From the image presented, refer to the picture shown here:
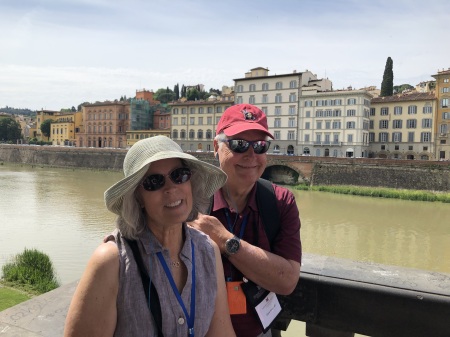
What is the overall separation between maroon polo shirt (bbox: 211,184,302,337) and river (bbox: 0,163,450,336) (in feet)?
25.3

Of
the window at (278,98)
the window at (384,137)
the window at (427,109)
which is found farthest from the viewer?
the window at (278,98)

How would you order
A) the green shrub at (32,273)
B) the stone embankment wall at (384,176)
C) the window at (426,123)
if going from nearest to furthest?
the green shrub at (32,273) < the stone embankment wall at (384,176) < the window at (426,123)

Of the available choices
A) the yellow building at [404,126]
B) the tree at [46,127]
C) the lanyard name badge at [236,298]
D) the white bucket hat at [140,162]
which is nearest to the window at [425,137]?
the yellow building at [404,126]

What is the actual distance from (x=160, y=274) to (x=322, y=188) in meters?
32.4

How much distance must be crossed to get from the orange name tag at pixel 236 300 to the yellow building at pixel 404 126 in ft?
153

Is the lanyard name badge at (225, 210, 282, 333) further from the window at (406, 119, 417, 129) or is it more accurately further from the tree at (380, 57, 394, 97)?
the tree at (380, 57, 394, 97)

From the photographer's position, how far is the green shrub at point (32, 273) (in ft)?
24.7

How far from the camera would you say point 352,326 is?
89.4 inches

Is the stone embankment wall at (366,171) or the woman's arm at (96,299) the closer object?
the woman's arm at (96,299)

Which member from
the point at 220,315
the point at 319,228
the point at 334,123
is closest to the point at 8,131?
the point at 334,123

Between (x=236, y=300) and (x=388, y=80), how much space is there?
56.7 m

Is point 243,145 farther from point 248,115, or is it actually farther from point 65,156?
point 65,156

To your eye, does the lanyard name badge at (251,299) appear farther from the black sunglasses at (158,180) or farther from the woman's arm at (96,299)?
the woman's arm at (96,299)

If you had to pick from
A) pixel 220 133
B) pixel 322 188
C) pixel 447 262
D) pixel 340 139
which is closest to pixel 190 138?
pixel 340 139
